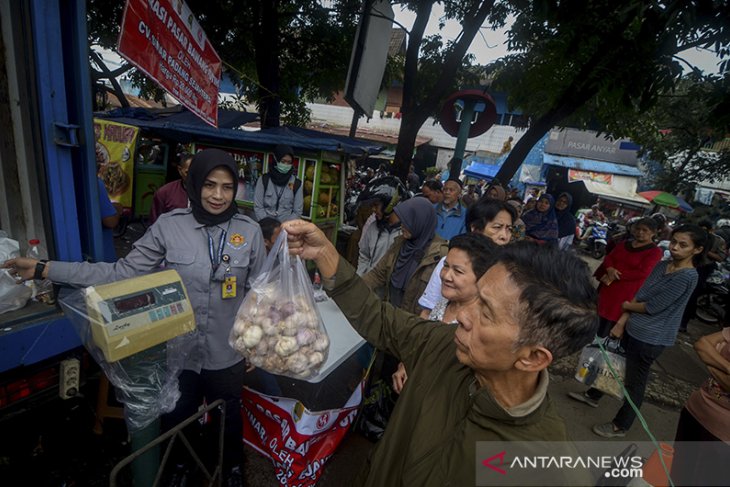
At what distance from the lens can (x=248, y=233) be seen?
1903mm

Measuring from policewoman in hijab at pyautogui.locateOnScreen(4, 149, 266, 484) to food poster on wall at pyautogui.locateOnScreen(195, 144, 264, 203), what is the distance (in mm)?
3730

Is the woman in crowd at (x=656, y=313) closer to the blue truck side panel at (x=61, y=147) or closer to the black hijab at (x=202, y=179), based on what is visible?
the black hijab at (x=202, y=179)

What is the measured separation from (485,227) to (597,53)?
150 inches

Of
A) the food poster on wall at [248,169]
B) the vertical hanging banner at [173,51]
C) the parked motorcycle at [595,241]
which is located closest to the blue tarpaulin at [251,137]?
the food poster on wall at [248,169]

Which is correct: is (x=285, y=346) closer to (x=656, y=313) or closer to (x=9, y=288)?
(x=9, y=288)

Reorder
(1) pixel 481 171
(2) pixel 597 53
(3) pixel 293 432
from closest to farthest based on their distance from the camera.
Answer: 1. (3) pixel 293 432
2. (2) pixel 597 53
3. (1) pixel 481 171

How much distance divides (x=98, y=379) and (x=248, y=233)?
129 cm

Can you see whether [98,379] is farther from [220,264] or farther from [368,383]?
[368,383]

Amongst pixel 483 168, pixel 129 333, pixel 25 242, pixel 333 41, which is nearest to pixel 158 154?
pixel 333 41

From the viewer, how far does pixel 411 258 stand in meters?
2.71

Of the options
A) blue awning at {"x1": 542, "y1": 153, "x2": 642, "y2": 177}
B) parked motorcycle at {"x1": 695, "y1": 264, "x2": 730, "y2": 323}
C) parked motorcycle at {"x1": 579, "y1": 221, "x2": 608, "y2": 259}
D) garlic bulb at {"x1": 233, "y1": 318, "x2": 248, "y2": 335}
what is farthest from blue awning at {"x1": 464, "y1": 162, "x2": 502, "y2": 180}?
garlic bulb at {"x1": 233, "y1": 318, "x2": 248, "y2": 335}

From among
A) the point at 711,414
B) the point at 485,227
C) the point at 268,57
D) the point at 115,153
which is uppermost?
the point at 268,57

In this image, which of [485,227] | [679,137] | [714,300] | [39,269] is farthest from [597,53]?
[679,137]
